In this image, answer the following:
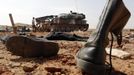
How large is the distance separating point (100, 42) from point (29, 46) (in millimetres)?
1472

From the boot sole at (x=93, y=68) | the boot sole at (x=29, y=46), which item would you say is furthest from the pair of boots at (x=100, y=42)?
the boot sole at (x=29, y=46)

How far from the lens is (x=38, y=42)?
3.88m

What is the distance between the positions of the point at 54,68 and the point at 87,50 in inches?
19.6

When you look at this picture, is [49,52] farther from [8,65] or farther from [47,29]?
[47,29]

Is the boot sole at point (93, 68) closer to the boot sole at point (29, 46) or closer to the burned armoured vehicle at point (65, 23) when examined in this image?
the boot sole at point (29, 46)

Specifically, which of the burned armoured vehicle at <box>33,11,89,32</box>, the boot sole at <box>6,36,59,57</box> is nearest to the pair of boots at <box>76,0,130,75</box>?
the boot sole at <box>6,36,59,57</box>

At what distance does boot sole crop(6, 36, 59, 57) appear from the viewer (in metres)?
3.88

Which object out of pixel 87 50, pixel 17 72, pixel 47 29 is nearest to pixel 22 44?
pixel 17 72

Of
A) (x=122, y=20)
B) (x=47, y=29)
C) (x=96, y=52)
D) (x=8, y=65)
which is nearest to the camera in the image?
(x=96, y=52)

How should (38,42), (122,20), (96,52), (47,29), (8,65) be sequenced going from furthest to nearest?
(47,29)
(38,42)
(8,65)
(122,20)
(96,52)

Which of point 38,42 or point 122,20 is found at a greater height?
point 122,20

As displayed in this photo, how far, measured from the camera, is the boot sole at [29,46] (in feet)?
12.7

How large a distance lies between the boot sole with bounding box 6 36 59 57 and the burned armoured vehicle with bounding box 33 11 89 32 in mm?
18963

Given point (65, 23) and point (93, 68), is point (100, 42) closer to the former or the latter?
point (93, 68)
